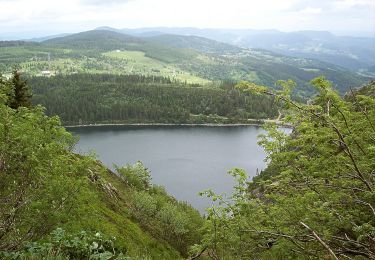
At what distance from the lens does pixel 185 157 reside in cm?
15788

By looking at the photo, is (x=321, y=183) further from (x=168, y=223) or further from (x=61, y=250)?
(x=168, y=223)

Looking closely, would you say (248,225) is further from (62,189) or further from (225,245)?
(62,189)

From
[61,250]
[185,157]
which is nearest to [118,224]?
[61,250]

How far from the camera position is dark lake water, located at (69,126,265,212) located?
407ft

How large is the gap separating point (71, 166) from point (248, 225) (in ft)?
24.5

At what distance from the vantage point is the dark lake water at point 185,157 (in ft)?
407

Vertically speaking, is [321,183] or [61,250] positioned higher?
[321,183]

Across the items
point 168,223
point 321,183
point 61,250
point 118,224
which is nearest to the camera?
point 61,250

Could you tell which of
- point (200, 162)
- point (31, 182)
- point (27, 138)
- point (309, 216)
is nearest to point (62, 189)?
point (31, 182)

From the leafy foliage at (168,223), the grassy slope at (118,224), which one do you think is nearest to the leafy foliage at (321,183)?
the grassy slope at (118,224)

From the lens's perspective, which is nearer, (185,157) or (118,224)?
(118,224)

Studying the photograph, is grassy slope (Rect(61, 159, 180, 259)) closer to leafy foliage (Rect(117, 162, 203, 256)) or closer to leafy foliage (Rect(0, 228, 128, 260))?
leafy foliage (Rect(117, 162, 203, 256))

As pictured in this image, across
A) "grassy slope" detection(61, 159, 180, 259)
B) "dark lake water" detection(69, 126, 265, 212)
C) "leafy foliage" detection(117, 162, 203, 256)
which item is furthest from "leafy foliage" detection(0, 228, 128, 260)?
"dark lake water" detection(69, 126, 265, 212)

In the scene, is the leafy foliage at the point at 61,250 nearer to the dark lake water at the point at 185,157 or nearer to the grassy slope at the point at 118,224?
the grassy slope at the point at 118,224
